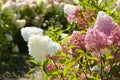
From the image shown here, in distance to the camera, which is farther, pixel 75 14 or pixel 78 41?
pixel 75 14

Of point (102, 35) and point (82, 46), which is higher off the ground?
A: point (102, 35)

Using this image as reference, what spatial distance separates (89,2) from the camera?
142 inches

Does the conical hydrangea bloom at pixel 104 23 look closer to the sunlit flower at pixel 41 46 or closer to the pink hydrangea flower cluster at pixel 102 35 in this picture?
the pink hydrangea flower cluster at pixel 102 35

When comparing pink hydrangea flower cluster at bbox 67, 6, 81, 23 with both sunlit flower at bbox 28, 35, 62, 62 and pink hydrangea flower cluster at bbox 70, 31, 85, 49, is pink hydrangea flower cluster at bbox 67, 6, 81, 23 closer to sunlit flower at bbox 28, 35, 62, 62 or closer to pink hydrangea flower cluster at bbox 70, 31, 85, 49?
pink hydrangea flower cluster at bbox 70, 31, 85, 49

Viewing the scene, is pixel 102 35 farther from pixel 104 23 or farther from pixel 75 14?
pixel 75 14

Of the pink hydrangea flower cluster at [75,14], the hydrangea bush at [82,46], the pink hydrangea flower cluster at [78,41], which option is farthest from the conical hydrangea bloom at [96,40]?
the pink hydrangea flower cluster at [75,14]

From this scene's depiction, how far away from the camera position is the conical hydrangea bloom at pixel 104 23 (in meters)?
2.78

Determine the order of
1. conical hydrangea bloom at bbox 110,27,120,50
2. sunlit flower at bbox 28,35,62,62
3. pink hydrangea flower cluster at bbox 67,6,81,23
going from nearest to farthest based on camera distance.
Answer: sunlit flower at bbox 28,35,62,62 → conical hydrangea bloom at bbox 110,27,120,50 → pink hydrangea flower cluster at bbox 67,6,81,23

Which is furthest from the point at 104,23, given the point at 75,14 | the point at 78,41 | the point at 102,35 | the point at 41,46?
the point at 75,14

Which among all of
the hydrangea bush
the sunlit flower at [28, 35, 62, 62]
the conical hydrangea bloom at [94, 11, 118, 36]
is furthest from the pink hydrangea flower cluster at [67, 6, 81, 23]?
the sunlit flower at [28, 35, 62, 62]

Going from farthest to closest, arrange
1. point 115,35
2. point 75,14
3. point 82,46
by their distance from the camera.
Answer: point 75,14
point 82,46
point 115,35

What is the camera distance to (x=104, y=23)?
110 inches

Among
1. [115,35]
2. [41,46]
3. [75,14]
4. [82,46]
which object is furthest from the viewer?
[75,14]

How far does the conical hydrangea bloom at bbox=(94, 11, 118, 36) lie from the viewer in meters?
2.78
